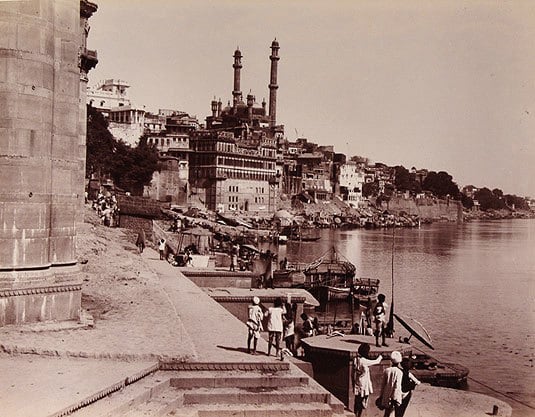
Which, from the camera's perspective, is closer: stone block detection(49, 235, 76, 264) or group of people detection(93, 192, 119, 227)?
stone block detection(49, 235, 76, 264)

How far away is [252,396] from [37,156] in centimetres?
560

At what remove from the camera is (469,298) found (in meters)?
40.9

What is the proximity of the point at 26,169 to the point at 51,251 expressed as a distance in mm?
1626

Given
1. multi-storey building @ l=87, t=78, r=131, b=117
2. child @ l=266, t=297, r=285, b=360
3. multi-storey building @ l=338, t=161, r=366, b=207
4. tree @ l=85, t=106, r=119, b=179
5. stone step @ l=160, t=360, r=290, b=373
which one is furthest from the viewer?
multi-storey building @ l=338, t=161, r=366, b=207

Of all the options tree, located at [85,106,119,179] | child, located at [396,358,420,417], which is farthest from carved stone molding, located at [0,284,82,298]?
tree, located at [85,106,119,179]

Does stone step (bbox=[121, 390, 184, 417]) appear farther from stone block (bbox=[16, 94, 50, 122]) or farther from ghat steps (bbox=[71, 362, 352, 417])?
stone block (bbox=[16, 94, 50, 122])

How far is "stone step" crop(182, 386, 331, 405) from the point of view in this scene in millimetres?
9344

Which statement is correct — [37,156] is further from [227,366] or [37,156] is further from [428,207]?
[428,207]

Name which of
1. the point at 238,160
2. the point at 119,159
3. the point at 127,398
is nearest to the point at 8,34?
the point at 127,398

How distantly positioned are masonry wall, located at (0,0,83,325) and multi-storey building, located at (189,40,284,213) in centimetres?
7003

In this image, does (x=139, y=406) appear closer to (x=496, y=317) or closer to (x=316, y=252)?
(x=496, y=317)

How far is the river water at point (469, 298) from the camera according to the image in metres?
24.1

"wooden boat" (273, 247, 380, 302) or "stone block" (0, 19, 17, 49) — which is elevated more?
"stone block" (0, 19, 17, 49)

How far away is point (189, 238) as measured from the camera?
45.3 m
